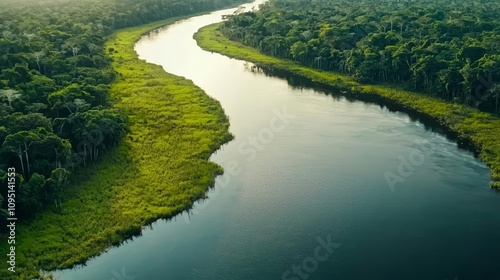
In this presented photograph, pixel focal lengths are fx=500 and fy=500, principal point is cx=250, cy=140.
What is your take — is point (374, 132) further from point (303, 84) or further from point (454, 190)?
point (303, 84)

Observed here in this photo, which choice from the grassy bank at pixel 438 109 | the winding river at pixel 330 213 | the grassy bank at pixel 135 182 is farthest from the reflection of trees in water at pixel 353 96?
the grassy bank at pixel 135 182

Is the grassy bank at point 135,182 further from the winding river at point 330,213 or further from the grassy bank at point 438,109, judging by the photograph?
the grassy bank at point 438,109

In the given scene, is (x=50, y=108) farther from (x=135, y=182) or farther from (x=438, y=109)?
(x=438, y=109)

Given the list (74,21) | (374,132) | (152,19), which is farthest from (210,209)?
(152,19)

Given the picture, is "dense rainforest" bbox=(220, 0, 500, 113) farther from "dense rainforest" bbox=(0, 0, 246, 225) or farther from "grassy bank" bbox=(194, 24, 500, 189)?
"dense rainforest" bbox=(0, 0, 246, 225)

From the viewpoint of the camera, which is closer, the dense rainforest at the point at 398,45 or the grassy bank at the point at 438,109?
the grassy bank at the point at 438,109
